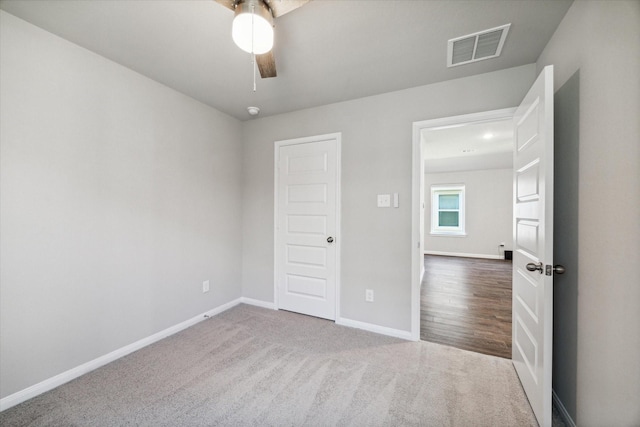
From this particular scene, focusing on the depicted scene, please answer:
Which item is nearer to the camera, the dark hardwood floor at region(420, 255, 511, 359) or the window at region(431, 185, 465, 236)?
the dark hardwood floor at region(420, 255, 511, 359)

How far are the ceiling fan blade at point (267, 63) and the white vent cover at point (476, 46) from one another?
1286mm

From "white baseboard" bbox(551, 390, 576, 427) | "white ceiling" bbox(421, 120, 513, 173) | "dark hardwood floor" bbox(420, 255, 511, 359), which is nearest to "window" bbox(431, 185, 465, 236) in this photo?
"white ceiling" bbox(421, 120, 513, 173)

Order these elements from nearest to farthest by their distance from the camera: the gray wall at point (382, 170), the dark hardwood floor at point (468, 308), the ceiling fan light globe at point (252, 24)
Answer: the ceiling fan light globe at point (252, 24) → the gray wall at point (382, 170) → the dark hardwood floor at point (468, 308)

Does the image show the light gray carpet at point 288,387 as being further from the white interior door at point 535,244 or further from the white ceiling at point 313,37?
the white ceiling at point 313,37

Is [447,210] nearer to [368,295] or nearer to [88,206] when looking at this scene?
[368,295]

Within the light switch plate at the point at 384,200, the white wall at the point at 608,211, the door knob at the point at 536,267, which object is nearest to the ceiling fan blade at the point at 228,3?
the white wall at the point at 608,211

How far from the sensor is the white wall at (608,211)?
1.02 meters

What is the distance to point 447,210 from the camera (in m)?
7.49

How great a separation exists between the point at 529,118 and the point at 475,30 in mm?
694

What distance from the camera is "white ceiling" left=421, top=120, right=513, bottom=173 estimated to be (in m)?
3.95

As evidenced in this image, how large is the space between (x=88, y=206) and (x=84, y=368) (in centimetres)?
124

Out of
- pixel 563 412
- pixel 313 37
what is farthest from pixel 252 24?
pixel 563 412

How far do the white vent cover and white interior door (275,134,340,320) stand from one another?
1.30m

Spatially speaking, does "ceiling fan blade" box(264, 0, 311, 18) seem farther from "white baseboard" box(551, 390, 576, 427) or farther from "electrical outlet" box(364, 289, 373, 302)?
"white baseboard" box(551, 390, 576, 427)
